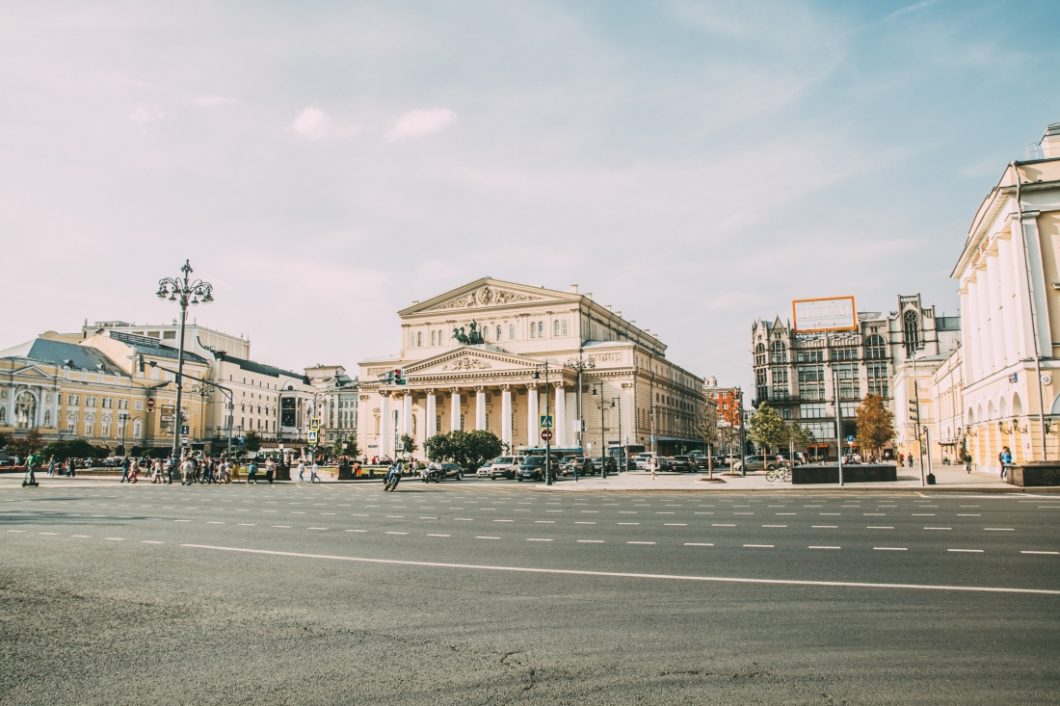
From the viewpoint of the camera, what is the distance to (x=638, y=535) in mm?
16375

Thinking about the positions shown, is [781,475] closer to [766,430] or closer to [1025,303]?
[1025,303]

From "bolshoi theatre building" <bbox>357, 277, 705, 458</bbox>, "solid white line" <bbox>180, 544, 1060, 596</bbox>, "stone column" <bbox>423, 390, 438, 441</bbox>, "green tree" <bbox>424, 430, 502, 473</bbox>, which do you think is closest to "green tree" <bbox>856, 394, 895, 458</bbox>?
"bolshoi theatre building" <bbox>357, 277, 705, 458</bbox>

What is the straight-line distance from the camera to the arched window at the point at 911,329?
128 m

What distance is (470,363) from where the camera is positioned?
307 ft

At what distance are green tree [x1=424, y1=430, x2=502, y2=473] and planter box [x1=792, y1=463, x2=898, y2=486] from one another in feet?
116

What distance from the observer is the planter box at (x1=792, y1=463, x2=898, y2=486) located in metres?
40.3

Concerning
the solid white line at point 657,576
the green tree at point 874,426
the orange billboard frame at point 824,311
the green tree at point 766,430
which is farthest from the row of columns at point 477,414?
the solid white line at point 657,576

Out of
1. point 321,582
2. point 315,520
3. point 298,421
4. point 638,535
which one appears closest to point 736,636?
point 321,582

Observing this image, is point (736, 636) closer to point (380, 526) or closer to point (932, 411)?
point (380, 526)

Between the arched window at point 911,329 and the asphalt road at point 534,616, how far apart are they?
12313 centimetres

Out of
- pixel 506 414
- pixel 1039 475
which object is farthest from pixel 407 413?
pixel 1039 475

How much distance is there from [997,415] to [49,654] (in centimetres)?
4904

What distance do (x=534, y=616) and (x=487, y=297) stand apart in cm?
9547

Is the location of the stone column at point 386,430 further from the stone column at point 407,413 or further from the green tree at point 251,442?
the green tree at point 251,442
